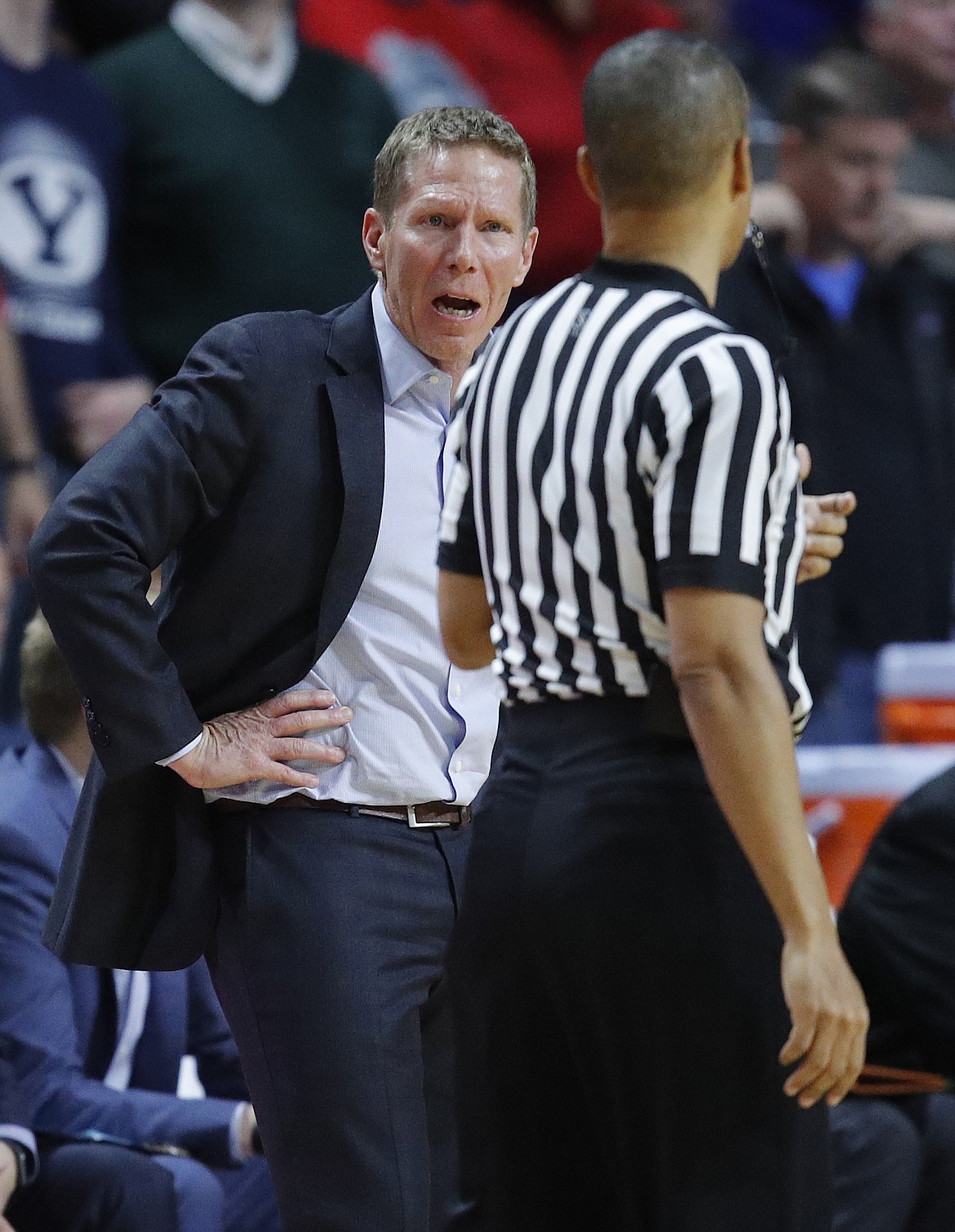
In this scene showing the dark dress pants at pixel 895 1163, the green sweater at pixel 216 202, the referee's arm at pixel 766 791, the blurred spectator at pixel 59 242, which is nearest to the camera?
the referee's arm at pixel 766 791

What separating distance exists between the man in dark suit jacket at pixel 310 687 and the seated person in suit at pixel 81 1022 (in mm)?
659

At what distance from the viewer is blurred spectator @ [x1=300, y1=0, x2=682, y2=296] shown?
5.61 m

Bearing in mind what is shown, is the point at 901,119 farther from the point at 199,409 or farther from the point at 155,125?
the point at 199,409

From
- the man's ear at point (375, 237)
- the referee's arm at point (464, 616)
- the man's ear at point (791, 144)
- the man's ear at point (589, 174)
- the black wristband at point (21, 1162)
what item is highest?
the man's ear at point (791, 144)

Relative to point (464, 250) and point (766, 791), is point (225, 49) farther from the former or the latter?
point (766, 791)

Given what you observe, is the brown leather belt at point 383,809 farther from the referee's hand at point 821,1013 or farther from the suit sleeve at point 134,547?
the referee's hand at point 821,1013

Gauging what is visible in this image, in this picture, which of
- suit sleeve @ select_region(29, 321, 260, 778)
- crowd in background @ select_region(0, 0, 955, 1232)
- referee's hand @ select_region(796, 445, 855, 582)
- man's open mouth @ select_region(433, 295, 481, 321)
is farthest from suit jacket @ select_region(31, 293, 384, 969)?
crowd in background @ select_region(0, 0, 955, 1232)

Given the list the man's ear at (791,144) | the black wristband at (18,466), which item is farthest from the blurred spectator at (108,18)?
the man's ear at (791,144)

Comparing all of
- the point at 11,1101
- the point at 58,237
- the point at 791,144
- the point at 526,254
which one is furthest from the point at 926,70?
the point at 11,1101

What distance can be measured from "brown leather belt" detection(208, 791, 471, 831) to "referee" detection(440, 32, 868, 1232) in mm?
298

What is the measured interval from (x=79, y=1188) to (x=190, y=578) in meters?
1.09

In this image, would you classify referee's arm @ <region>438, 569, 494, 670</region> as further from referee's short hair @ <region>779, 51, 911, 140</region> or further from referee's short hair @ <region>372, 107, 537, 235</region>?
referee's short hair @ <region>779, 51, 911, 140</region>

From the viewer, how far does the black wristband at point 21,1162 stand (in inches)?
120

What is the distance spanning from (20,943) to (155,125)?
250 centimetres
